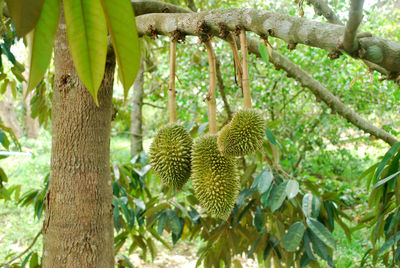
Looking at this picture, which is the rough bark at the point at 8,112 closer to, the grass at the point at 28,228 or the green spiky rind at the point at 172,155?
the grass at the point at 28,228

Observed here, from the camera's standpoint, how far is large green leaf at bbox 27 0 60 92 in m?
0.36

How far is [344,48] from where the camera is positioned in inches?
18.7

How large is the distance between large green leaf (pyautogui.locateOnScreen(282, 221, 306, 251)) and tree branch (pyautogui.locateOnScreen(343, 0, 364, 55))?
29.5 inches

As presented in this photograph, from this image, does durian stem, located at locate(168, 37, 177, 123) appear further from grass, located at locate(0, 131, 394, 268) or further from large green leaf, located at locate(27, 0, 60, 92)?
grass, located at locate(0, 131, 394, 268)

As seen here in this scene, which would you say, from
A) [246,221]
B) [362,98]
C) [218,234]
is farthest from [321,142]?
[218,234]

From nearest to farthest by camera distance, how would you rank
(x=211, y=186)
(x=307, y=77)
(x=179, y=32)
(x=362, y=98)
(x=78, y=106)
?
(x=179, y=32), (x=211, y=186), (x=78, y=106), (x=307, y=77), (x=362, y=98)

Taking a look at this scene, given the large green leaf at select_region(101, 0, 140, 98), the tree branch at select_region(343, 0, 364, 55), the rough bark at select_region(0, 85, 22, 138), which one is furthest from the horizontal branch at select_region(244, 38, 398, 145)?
the rough bark at select_region(0, 85, 22, 138)

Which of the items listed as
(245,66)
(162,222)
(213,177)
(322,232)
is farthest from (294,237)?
(245,66)

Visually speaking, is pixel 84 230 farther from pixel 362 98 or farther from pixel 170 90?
pixel 362 98

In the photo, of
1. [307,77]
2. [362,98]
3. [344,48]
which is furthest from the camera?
[362,98]

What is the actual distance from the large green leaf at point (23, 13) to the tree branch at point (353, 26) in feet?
1.21

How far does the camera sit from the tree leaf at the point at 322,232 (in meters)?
1.05

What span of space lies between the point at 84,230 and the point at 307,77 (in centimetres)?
97

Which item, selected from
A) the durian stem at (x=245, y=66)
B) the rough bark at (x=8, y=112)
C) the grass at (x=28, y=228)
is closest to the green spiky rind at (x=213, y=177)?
the durian stem at (x=245, y=66)
